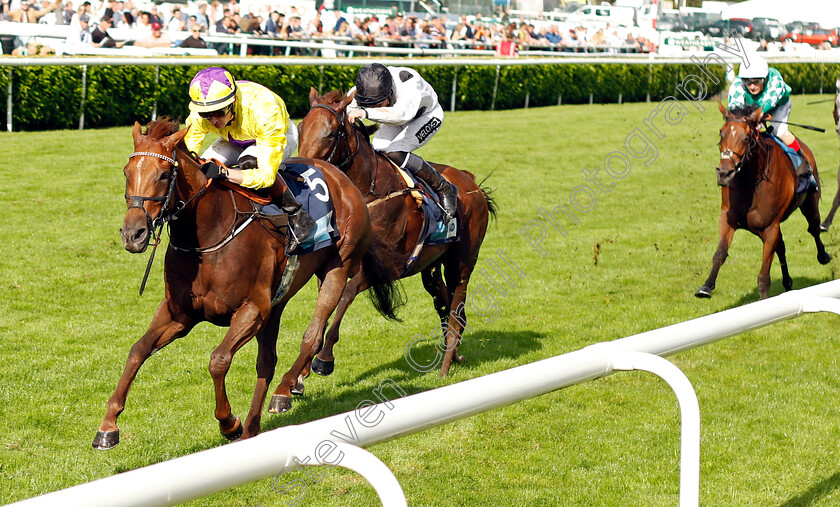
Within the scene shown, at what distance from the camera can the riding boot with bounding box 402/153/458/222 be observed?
5.59 m

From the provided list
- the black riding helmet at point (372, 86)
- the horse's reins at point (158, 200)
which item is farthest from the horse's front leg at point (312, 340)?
the horse's reins at point (158, 200)

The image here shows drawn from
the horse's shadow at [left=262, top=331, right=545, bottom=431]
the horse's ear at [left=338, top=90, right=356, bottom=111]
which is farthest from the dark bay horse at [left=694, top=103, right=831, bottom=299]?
the horse's ear at [left=338, top=90, right=356, bottom=111]

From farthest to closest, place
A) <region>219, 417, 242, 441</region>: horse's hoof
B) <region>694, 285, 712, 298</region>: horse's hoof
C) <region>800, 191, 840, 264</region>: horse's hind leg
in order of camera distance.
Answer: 1. <region>800, 191, 840, 264</region>: horse's hind leg
2. <region>694, 285, 712, 298</region>: horse's hoof
3. <region>219, 417, 242, 441</region>: horse's hoof

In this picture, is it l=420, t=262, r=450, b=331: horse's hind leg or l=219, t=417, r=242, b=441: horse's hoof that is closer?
l=219, t=417, r=242, b=441: horse's hoof

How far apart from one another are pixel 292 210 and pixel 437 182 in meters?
1.56

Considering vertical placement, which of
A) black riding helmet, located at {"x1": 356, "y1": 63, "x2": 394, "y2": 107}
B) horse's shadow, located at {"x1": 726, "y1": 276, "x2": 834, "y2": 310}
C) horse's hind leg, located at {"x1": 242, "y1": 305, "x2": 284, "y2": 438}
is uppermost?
black riding helmet, located at {"x1": 356, "y1": 63, "x2": 394, "y2": 107}

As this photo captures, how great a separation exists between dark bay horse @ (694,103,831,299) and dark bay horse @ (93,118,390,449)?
390cm

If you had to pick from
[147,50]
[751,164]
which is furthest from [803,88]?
[751,164]

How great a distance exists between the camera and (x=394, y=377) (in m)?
5.58

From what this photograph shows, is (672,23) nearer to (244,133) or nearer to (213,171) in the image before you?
(244,133)

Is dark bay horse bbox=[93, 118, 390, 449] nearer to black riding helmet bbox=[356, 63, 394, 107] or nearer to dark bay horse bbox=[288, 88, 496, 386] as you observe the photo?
dark bay horse bbox=[288, 88, 496, 386]

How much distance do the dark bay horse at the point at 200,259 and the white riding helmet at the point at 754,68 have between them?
14.3 feet

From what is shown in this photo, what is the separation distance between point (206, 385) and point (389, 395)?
3.47 feet

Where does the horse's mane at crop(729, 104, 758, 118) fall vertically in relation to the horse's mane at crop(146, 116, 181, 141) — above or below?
below
